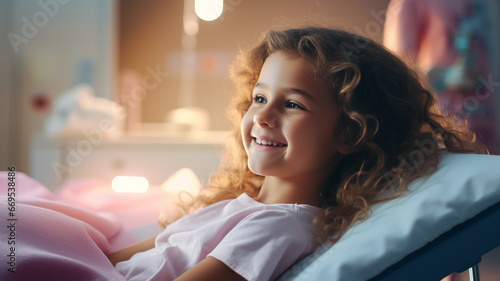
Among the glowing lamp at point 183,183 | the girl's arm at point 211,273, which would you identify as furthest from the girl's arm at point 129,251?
the glowing lamp at point 183,183

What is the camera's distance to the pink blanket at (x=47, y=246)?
1.94ft

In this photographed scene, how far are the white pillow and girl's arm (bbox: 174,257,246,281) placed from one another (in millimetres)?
77

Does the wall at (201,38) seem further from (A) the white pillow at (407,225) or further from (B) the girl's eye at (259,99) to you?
(A) the white pillow at (407,225)

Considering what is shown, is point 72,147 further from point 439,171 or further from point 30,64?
point 439,171

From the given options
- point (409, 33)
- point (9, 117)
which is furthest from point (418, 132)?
point (9, 117)

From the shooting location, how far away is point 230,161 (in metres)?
1.02

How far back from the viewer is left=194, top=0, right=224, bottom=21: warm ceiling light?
96.3 inches

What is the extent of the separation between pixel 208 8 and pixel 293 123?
193 cm

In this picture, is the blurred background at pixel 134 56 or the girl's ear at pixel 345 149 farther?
the blurred background at pixel 134 56

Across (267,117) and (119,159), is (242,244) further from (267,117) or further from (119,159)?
(119,159)

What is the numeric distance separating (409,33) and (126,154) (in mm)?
1373

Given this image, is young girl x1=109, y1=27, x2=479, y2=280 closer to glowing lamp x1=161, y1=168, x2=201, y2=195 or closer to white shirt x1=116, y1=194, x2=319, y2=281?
white shirt x1=116, y1=194, x2=319, y2=281

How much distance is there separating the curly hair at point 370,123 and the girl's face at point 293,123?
19 mm

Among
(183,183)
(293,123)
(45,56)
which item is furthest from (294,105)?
(45,56)
